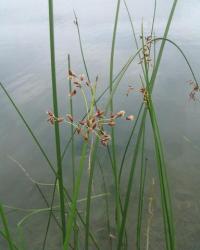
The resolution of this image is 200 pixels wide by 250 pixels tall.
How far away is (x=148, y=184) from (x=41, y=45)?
18.9ft

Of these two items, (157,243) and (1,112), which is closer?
(157,243)

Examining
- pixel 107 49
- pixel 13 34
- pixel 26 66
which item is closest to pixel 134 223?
pixel 26 66

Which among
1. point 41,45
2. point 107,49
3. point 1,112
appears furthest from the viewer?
point 41,45

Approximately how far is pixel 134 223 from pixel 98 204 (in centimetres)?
37

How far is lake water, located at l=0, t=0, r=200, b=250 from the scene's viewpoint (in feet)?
8.71

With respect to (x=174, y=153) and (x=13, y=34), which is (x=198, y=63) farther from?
(x=13, y=34)

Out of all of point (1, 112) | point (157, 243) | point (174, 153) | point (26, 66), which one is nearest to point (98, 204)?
point (157, 243)

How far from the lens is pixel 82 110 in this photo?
14.8 ft

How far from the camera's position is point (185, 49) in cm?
664

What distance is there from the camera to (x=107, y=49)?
7.34 metres

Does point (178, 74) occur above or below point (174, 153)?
above

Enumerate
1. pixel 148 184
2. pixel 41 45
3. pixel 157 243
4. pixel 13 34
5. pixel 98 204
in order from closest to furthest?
1. pixel 157 243
2. pixel 98 204
3. pixel 148 184
4. pixel 41 45
5. pixel 13 34

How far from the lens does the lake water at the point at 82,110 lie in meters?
2.65

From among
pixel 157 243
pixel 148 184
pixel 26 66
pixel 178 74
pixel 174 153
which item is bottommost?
pixel 157 243
